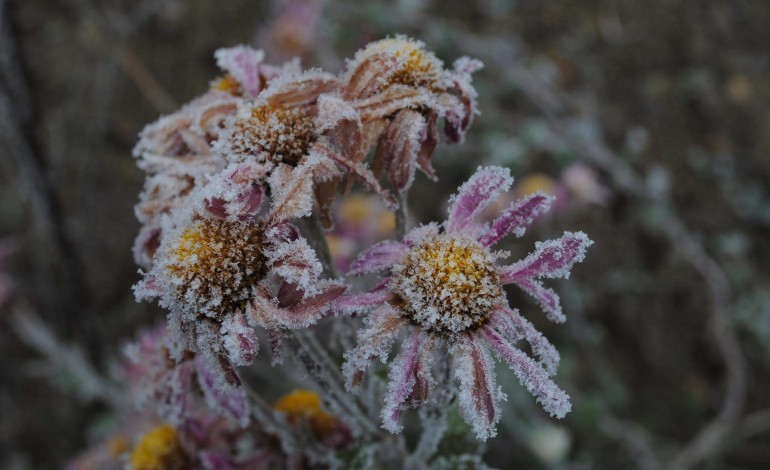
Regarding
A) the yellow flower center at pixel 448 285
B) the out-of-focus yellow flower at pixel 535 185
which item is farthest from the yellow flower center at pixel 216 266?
the out-of-focus yellow flower at pixel 535 185

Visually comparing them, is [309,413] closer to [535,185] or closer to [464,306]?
[464,306]

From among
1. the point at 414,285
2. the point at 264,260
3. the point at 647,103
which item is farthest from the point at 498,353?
the point at 647,103

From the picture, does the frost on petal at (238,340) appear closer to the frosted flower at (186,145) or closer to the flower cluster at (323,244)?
the flower cluster at (323,244)

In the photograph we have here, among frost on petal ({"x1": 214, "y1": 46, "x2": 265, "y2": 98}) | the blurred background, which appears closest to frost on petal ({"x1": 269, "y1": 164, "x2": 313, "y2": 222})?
frost on petal ({"x1": 214, "y1": 46, "x2": 265, "y2": 98})

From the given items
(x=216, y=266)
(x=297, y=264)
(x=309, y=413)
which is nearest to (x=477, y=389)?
(x=297, y=264)

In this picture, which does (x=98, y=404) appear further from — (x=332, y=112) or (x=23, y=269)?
(x=332, y=112)
